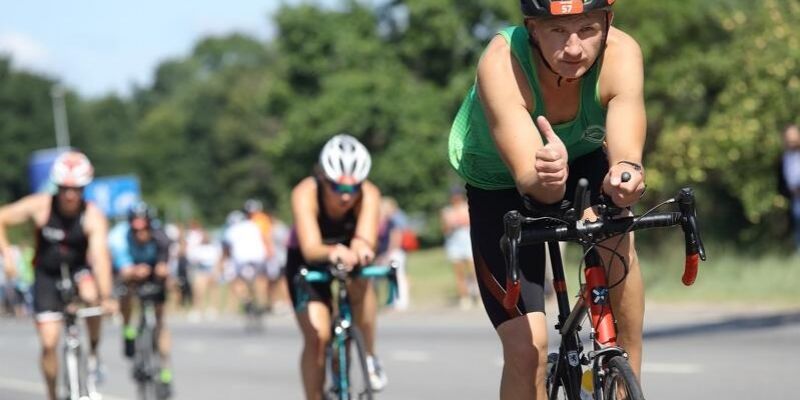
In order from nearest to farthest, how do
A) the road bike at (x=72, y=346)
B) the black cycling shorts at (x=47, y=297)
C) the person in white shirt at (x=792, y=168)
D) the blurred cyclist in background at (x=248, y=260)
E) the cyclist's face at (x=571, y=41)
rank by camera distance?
the cyclist's face at (x=571, y=41) < the road bike at (x=72, y=346) < the black cycling shorts at (x=47, y=297) < the person in white shirt at (x=792, y=168) < the blurred cyclist in background at (x=248, y=260)

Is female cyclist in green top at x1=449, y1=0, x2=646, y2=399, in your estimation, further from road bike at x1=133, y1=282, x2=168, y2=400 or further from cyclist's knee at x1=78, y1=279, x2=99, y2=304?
road bike at x1=133, y1=282, x2=168, y2=400

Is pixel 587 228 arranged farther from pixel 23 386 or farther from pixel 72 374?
pixel 23 386

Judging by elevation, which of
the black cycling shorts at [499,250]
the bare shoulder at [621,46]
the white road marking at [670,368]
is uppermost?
the bare shoulder at [621,46]

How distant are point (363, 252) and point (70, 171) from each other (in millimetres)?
2974

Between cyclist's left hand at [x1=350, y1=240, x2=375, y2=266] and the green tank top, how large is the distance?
10.7 feet

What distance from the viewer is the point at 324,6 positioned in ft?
232

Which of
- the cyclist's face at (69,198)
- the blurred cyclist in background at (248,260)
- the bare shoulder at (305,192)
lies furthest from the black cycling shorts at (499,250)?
the blurred cyclist in background at (248,260)

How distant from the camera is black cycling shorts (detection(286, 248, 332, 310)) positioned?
9660 mm

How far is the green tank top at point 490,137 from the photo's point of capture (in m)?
5.70

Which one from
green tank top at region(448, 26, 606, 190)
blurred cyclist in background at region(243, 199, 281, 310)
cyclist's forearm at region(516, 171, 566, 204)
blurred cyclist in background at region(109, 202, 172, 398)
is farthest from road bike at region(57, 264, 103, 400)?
blurred cyclist in background at region(243, 199, 281, 310)

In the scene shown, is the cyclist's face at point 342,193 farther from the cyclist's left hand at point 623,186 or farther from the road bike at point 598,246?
the cyclist's left hand at point 623,186

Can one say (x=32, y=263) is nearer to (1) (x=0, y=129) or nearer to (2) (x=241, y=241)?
(2) (x=241, y=241)

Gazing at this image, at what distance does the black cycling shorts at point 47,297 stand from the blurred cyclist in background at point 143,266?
214cm

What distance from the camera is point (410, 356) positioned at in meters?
17.7
